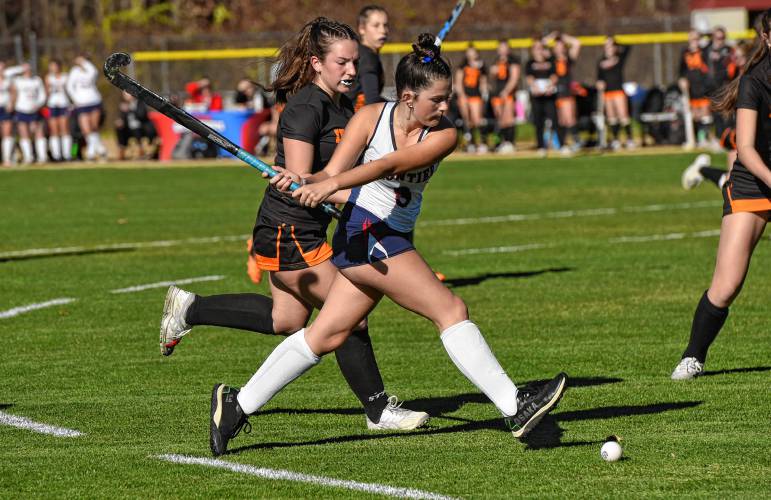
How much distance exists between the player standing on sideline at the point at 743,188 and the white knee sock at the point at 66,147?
2633cm

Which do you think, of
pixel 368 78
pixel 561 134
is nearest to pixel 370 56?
pixel 368 78

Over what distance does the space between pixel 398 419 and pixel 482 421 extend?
46 centimetres

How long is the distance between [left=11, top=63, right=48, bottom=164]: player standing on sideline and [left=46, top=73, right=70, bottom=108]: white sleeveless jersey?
20cm

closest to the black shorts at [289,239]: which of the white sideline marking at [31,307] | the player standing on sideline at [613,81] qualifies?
the white sideline marking at [31,307]

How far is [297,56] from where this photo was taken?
7.40 meters

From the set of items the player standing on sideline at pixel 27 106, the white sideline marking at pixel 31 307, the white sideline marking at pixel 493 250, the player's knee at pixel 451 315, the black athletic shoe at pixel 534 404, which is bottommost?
the player standing on sideline at pixel 27 106

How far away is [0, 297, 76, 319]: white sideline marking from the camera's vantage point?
1146 centimetres

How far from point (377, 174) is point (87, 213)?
14955mm

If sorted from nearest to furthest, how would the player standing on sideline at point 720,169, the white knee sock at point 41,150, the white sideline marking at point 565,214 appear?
1. the player standing on sideline at point 720,169
2. the white sideline marking at point 565,214
3. the white knee sock at point 41,150

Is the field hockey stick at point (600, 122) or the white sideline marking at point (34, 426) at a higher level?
the white sideline marking at point (34, 426)

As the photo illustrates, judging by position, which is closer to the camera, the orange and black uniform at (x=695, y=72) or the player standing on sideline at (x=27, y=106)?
the orange and black uniform at (x=695, y=72)

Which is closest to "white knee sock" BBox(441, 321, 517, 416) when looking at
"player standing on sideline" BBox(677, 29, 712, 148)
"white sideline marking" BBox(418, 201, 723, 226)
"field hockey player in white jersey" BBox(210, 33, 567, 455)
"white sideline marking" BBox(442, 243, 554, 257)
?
"field hockey player in white jersey" BBox(210, 33, 567, 455)

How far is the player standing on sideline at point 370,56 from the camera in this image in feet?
36.7

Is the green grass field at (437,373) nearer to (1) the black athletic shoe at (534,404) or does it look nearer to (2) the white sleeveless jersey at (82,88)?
(1) the black athletic shoe at (534,404)
